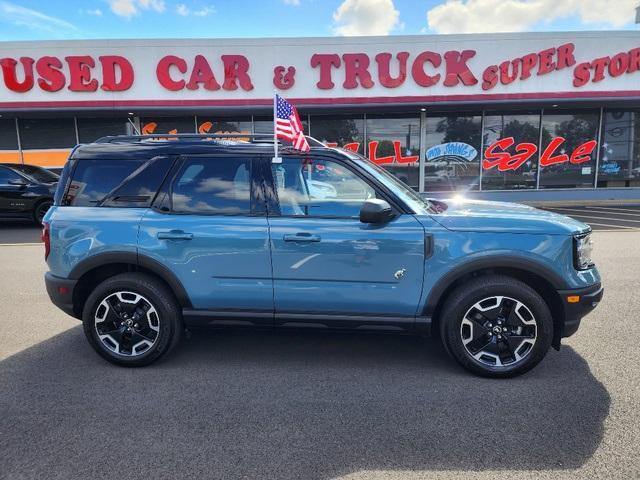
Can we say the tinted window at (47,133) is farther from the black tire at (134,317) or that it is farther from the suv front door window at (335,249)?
the suv front door window at (335,249)

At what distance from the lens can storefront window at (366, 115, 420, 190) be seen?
599 inches

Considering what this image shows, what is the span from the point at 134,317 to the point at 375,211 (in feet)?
7.11

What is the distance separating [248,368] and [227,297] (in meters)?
0.62

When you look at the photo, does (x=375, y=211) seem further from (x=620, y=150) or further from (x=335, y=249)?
(x=620, y=150)

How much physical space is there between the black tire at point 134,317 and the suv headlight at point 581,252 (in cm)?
315

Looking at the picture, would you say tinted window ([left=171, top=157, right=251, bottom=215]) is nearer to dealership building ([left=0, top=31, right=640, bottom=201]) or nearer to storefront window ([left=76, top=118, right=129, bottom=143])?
dealership building ([left=0, top=31, right=640, bottom=201])

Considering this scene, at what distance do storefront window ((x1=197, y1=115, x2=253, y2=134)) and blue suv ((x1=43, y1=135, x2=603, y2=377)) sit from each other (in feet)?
39.6

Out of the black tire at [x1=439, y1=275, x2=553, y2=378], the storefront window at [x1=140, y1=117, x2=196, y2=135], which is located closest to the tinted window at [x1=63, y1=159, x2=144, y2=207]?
the black tire at [x1=439, y1=275, x2=553, y2=378]

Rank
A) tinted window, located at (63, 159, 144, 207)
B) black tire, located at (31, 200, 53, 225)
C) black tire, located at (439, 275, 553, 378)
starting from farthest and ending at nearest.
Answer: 1. black tire, located at (31, 200, 53, 225)
2. tinted window, located at (63, 159, 144, 207)
3. black tire, located at (439, 275, 553, 378)

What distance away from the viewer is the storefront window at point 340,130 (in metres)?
15.2

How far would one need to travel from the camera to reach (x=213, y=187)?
11.7ft

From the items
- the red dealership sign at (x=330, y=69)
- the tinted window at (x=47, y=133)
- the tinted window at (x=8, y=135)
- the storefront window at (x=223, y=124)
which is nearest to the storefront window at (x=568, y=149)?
the red dealership sign at (x=330, y=69)

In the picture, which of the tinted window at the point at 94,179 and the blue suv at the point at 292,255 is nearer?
the blue suv at the point at 292,255

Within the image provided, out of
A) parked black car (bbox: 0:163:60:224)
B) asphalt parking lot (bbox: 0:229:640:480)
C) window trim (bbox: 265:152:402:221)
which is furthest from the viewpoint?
parked black car (bbox: 0:163:60:224)
